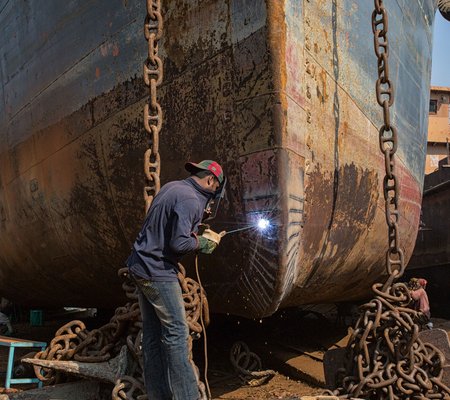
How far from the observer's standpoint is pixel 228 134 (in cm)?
297

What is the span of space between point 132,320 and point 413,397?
153 cm

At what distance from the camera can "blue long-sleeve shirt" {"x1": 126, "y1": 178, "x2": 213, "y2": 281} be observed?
88.9 inches

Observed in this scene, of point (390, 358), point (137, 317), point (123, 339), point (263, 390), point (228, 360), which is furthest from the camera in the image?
point (228, 360)

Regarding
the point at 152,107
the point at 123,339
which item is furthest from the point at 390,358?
the point at 152,107

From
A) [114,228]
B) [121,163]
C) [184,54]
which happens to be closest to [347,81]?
[184,54]

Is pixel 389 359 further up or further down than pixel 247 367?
further up

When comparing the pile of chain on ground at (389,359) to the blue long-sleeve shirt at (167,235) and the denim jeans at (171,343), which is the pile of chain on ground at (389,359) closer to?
the denim jeans at (171,343)

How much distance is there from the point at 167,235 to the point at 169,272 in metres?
0.17

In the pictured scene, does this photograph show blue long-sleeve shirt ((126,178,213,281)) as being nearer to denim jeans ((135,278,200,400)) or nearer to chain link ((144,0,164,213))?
denim jeans ((135,278,200,400))

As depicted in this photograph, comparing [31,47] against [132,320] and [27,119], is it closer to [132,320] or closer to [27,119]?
[27,119]

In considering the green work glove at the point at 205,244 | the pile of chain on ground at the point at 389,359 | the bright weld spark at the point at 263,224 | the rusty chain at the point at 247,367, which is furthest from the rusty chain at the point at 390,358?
the rusty chain at the point at 247,367

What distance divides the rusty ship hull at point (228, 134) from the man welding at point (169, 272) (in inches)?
26.3

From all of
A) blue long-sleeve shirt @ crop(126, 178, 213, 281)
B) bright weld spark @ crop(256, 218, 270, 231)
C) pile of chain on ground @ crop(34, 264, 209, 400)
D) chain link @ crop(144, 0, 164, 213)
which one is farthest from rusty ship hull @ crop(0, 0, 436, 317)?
blue long-sleeve shirt @ crop(126, 178, 213, 281)

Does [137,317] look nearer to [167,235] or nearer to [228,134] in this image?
[167,235]
